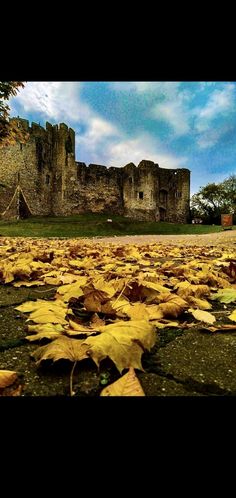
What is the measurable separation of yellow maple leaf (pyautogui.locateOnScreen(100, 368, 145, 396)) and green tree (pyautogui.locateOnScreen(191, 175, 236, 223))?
151 ft

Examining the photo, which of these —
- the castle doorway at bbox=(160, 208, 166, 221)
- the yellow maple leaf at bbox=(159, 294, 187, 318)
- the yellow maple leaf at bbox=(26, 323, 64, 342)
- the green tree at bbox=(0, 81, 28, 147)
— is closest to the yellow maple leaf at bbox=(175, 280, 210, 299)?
the yellow maple leaf at bbox=(159, 294, 187, 318)

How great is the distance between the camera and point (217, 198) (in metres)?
47.3

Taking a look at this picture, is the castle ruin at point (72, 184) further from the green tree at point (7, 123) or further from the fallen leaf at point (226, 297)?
the fallen leaf at point (226, 297)

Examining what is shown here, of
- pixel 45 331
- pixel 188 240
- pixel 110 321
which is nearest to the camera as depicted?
pixel 45 331

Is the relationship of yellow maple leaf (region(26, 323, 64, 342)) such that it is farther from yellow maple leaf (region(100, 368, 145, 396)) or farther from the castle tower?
the castle tower

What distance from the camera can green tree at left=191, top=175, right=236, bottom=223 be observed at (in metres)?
46.0

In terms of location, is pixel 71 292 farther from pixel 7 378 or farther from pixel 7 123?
pixel 7 123

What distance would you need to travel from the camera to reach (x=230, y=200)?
46.7 meters

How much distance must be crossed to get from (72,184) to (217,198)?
2421cm

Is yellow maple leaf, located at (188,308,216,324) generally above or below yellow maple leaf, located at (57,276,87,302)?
below

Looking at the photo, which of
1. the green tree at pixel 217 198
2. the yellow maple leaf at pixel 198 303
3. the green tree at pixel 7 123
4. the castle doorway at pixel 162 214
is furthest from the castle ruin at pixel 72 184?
the yellow maple leaf at pixel 198 303

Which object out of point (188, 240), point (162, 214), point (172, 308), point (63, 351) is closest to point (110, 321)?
point (172, 308)

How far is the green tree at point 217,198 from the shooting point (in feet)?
151
